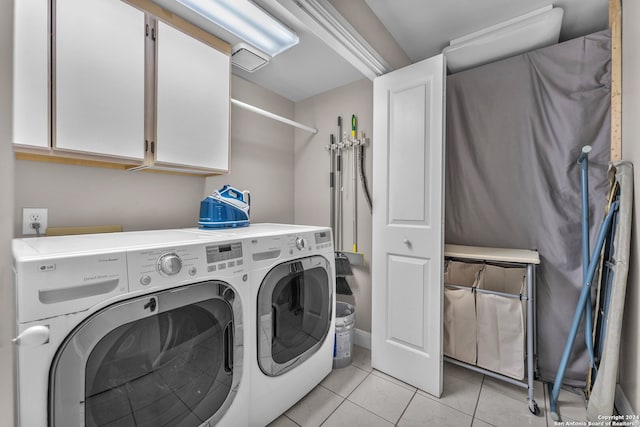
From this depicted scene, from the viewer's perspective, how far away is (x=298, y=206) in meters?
2.86

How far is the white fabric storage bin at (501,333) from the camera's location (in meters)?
1.69

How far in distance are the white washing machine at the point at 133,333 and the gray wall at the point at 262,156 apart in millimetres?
1174

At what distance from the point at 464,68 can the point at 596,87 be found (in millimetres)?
840

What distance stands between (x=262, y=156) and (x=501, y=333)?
233 centimetres

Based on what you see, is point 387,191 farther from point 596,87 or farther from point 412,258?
point 596,87

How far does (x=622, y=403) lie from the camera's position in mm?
1483

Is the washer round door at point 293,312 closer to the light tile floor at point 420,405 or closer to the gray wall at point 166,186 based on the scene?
the light tile floor at point 420,405

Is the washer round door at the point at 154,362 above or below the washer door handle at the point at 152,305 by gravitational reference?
below

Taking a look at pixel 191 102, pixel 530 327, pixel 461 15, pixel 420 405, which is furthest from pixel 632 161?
pixel 191 102

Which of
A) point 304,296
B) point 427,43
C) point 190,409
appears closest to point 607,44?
point 427,43

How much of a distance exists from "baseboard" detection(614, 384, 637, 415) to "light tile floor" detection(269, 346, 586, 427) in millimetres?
155

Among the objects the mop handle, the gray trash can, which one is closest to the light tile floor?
the gray trash can

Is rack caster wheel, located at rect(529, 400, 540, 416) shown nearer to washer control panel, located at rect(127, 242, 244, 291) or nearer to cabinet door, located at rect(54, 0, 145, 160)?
washer control panel, located at rect(127, 242, 244, 291)

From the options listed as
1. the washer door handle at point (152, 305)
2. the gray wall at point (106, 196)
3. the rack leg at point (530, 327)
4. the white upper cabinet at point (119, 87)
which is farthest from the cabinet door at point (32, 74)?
the rack leg at point (530, 327)
